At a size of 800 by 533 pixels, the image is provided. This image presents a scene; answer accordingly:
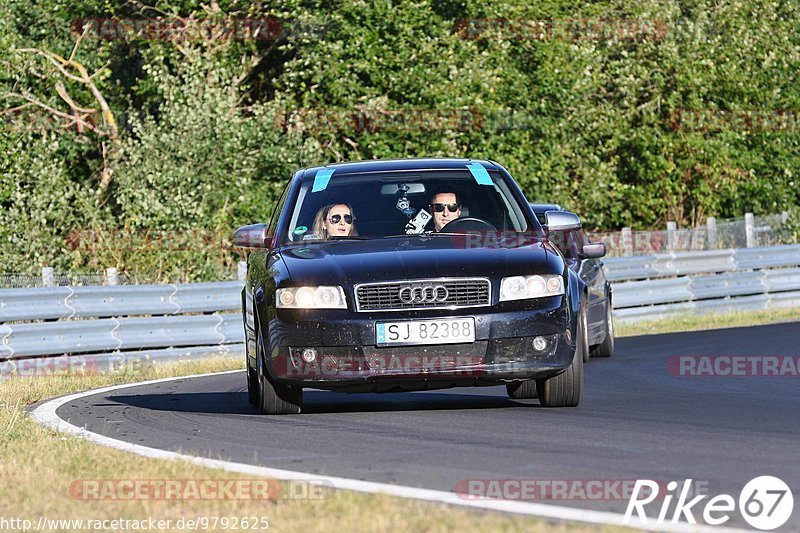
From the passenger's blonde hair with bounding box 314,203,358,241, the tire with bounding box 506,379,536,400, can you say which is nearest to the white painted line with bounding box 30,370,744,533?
the passenger's blonde hair with bounding box 314,203,358,241

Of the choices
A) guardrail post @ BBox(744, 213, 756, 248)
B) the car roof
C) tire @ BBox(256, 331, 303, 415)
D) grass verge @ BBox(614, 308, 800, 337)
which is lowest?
grass verge @ BBox(614, 308, 800, 337)

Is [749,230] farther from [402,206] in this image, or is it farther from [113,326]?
[402,206]

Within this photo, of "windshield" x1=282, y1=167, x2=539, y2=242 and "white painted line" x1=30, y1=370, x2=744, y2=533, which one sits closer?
"white painted line" x1=30, y1=370, x2=744, y2=533

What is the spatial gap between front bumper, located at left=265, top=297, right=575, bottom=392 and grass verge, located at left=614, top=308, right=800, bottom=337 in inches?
447

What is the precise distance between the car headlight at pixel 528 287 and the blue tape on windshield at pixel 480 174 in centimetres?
152

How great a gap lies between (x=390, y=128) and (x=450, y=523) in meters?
25.8

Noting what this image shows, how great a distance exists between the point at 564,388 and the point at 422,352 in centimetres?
117

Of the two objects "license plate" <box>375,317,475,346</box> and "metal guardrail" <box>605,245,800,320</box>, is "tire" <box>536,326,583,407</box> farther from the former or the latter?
"metal guardrail" <box>605,245,800,320</box>

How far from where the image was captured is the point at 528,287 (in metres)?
9.19

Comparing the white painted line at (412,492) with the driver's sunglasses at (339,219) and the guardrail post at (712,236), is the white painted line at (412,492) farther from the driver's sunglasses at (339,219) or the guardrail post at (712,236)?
the guardrail post at (712,236)

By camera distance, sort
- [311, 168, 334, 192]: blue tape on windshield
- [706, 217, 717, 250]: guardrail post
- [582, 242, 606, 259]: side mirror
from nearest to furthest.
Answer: [311, 168, 334, 192]: blue tape on windshield
[582, 242, 606, 259]: side mirror
[706, 217, 717, 250]: guardrail post

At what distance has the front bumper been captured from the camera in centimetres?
901

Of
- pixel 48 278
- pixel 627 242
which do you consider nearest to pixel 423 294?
pixel 48 278

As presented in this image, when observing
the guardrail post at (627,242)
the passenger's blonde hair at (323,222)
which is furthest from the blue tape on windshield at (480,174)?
the guardrail post at (627,242)
